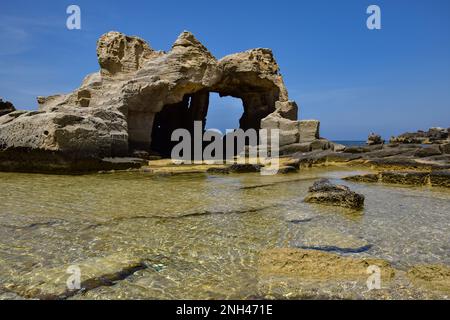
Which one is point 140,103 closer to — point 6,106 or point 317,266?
point 6,106

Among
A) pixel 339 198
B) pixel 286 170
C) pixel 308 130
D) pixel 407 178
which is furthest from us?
pixel 308 130

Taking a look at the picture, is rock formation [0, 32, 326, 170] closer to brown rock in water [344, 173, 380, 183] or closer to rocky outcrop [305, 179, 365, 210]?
rocky outcrop [305, 179, 365, 210]

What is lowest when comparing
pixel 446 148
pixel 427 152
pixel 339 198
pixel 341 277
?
pixel 341 277

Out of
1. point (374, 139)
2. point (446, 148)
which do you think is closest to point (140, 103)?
point (446, 148)

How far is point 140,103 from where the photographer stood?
23922 mm

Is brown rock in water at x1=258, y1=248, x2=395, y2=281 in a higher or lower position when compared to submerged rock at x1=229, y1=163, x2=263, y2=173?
lower

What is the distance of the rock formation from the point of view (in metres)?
16.6

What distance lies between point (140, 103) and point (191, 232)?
1846cm

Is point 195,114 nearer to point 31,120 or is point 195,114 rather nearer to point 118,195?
point 31,120

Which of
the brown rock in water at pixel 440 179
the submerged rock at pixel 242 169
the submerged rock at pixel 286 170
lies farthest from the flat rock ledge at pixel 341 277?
the submerged rock at pixel 242 169

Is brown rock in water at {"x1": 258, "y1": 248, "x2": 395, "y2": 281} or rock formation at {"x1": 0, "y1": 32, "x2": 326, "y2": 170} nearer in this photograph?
brown rock in water at {"x1": 258, "y1": 248, "x2": 395, "y2": 281}

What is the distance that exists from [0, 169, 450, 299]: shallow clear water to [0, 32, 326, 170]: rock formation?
203 inches

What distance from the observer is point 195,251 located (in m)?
5.81

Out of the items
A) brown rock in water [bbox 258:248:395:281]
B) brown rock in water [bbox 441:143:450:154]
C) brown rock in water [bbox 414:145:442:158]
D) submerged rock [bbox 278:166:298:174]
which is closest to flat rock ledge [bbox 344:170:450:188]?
submerged rock [bbox 278:166:298:174]
